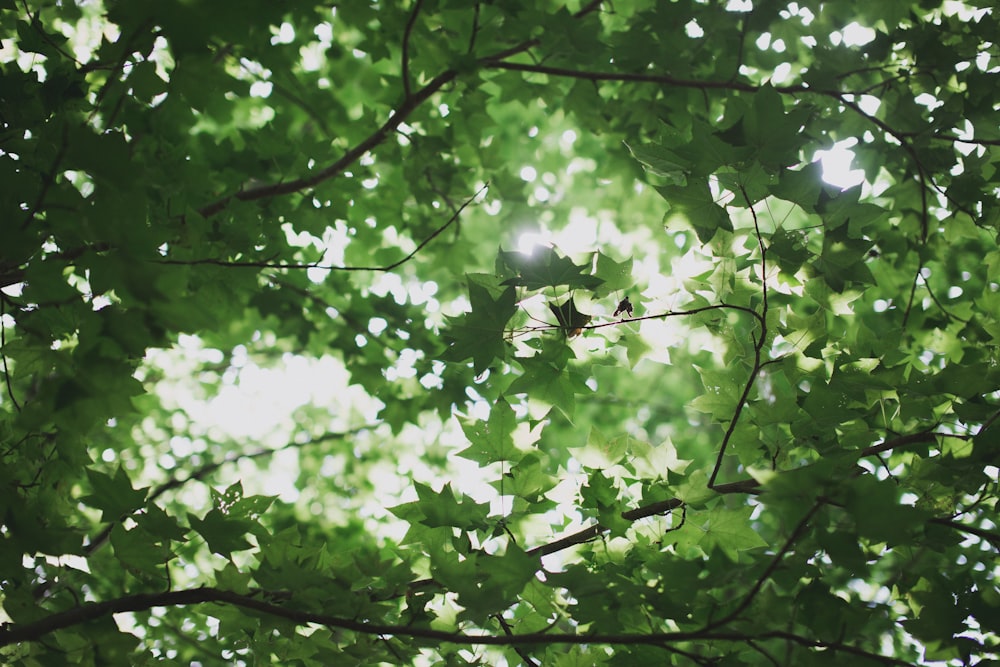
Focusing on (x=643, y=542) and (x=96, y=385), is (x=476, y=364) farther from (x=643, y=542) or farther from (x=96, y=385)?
(x=96, y=385)

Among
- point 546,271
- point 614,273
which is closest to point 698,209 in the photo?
point 614,273

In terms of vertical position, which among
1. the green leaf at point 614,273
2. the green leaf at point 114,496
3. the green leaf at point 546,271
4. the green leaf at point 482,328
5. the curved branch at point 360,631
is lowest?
the curved branch at point 360,631

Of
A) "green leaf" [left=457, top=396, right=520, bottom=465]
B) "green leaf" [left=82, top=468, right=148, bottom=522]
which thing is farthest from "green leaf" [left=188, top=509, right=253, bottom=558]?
"green leaf" [left=457, top=396, right=520, bottom=465]

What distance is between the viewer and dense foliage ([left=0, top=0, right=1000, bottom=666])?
1316 mm

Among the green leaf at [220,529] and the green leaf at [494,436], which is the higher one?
the green leaf at [494,436]

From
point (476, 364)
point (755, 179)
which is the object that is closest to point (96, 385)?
point (476, 364)

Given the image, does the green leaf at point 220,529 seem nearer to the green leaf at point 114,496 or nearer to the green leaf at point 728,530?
the green leaf at point 114,496

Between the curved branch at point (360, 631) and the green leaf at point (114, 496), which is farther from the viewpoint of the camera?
the green leaf at point (114, 496)

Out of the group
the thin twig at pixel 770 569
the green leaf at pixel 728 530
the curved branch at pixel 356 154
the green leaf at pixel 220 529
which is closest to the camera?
the thin twig at pixel 770 569

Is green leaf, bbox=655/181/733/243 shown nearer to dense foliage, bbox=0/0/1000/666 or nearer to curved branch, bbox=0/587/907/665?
dense foliage, bbox=0/0/1000/666

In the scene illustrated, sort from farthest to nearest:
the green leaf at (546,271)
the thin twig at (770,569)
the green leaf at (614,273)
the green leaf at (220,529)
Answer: the green leaf at (614,273) < the green leaf at (546,271) < the green leaf at (220,529) < the thin twig at (770,569)

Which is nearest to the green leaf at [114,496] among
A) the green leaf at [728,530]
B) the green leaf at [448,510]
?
A: the green leaf at [448,510]

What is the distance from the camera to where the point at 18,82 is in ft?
5.95

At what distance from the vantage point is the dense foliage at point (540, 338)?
4.32 ft
